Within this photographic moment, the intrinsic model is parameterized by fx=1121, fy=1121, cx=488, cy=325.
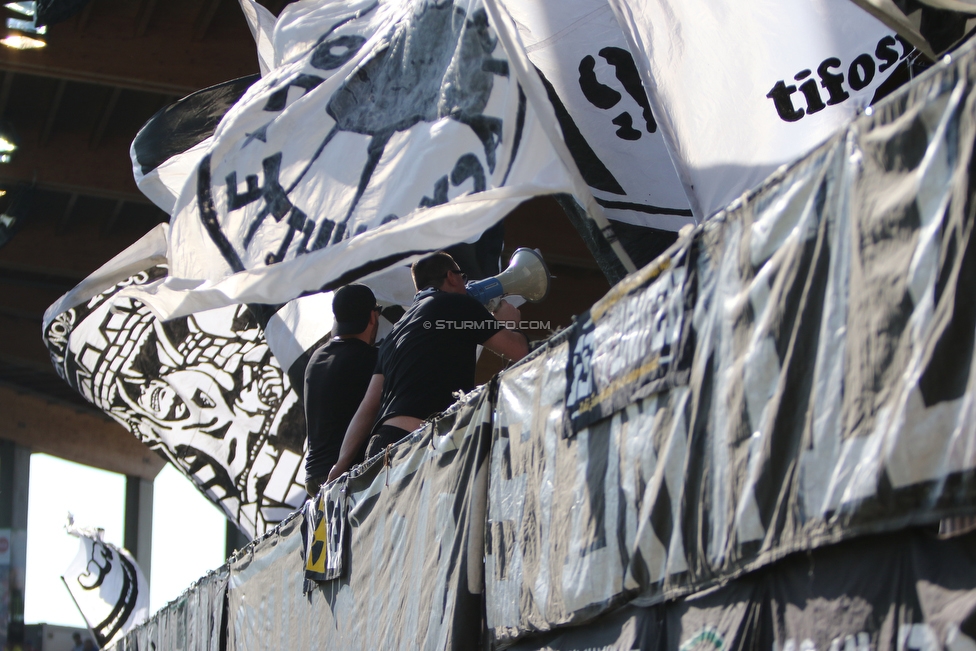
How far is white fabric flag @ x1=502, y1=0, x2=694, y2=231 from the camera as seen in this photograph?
5.34 m

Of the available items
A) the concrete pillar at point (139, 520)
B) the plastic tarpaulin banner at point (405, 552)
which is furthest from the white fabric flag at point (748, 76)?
the concrete pillar at point (139, 520)

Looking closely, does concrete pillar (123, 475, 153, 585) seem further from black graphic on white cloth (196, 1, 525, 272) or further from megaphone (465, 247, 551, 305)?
megaphone (465, 247, 551, 305)

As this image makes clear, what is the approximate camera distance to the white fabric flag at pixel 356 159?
4.68 metres

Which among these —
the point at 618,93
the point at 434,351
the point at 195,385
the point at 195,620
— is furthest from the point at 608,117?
the point at 195,385

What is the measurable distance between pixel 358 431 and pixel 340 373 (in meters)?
0.43

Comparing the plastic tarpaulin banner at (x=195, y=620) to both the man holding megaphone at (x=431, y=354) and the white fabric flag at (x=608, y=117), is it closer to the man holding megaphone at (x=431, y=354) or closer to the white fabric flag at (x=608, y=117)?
the man holding megaphone at (x=431, y=354)

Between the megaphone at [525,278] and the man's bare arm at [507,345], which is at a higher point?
the megaphone at [525,278]

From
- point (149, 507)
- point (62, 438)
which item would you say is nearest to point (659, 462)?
point (62, 438)

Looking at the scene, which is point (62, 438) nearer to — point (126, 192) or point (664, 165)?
point (126, 192)

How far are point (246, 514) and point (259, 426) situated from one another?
0.74 meters

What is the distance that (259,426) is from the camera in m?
9.26

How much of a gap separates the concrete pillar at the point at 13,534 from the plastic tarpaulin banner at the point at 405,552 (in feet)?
61.7

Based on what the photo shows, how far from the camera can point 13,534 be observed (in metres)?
22.3

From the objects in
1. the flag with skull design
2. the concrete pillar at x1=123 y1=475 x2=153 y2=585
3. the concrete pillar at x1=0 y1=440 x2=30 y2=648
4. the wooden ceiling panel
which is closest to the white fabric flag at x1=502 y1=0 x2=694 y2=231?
the flag with skull design
